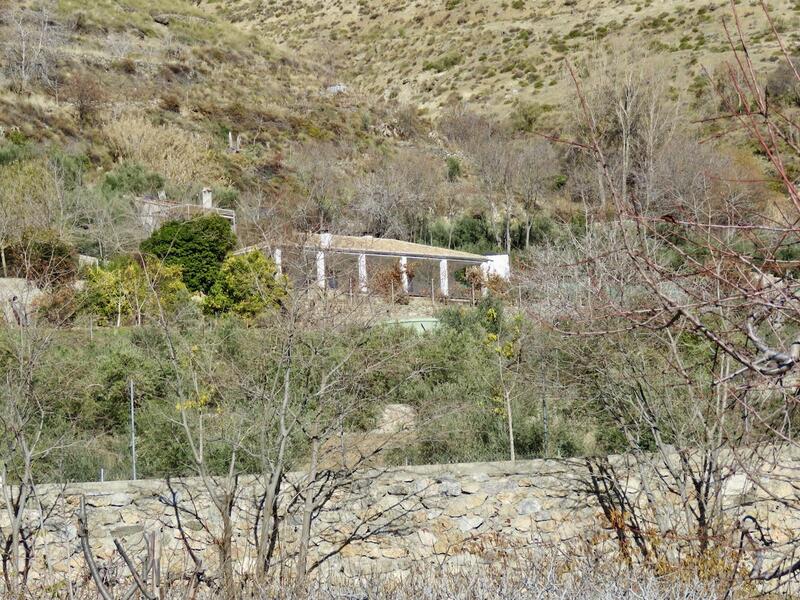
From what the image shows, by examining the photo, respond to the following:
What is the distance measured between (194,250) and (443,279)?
21.6 ft

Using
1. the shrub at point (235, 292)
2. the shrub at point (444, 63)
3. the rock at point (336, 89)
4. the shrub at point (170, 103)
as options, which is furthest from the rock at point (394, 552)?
the shrub at point (444, 63)

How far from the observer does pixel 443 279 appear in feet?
72.4

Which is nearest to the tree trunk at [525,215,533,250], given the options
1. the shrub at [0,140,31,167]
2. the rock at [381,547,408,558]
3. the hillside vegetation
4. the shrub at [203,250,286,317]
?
the hillside vegetation

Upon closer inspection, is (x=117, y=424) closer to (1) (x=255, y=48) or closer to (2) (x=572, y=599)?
(2) (x=572, y=599)

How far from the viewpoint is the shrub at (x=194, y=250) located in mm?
18875

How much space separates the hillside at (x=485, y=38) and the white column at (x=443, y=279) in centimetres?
1476

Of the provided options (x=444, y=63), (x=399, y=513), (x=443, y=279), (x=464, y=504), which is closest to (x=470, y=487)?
→ (x=464, y=504)

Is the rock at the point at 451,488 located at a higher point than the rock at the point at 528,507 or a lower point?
higher

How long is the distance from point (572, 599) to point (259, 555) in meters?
2.88

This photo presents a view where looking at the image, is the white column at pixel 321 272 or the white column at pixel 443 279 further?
the white column at pixel 443 279

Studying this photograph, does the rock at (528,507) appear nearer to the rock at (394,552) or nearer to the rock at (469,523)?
the rock at (469,523)

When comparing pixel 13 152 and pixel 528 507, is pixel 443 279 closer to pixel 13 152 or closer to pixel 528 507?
pixel 13 152

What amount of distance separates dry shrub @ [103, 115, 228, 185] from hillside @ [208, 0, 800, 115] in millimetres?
15163

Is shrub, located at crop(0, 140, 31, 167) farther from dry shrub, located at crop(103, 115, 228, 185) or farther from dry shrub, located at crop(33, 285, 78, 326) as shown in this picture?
dry shrub, located at crop(33, 285, 78, 326)
